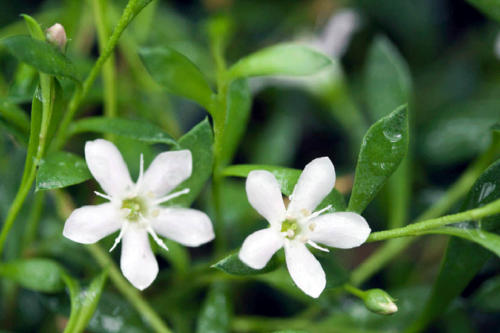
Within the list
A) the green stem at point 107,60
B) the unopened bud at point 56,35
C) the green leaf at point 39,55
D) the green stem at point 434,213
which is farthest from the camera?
the green stem at point 434,213

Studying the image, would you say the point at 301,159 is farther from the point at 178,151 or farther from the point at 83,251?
the point at 178,151

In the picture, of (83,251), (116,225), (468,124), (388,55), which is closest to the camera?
(116,225)

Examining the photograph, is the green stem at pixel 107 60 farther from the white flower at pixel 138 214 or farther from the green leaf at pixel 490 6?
the green leaf at pixel 490 6

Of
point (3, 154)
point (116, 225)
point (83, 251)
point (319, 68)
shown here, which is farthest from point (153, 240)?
point (3, 154)

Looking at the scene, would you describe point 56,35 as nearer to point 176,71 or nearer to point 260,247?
point 176,71

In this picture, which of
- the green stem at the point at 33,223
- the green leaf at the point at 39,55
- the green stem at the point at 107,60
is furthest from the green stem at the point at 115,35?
the green stem at the point at 33,223

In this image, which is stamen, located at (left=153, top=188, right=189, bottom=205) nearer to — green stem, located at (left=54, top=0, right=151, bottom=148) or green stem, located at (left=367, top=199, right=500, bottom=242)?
green stem, located at (left=54, top=0, right=151, bottom=148)
